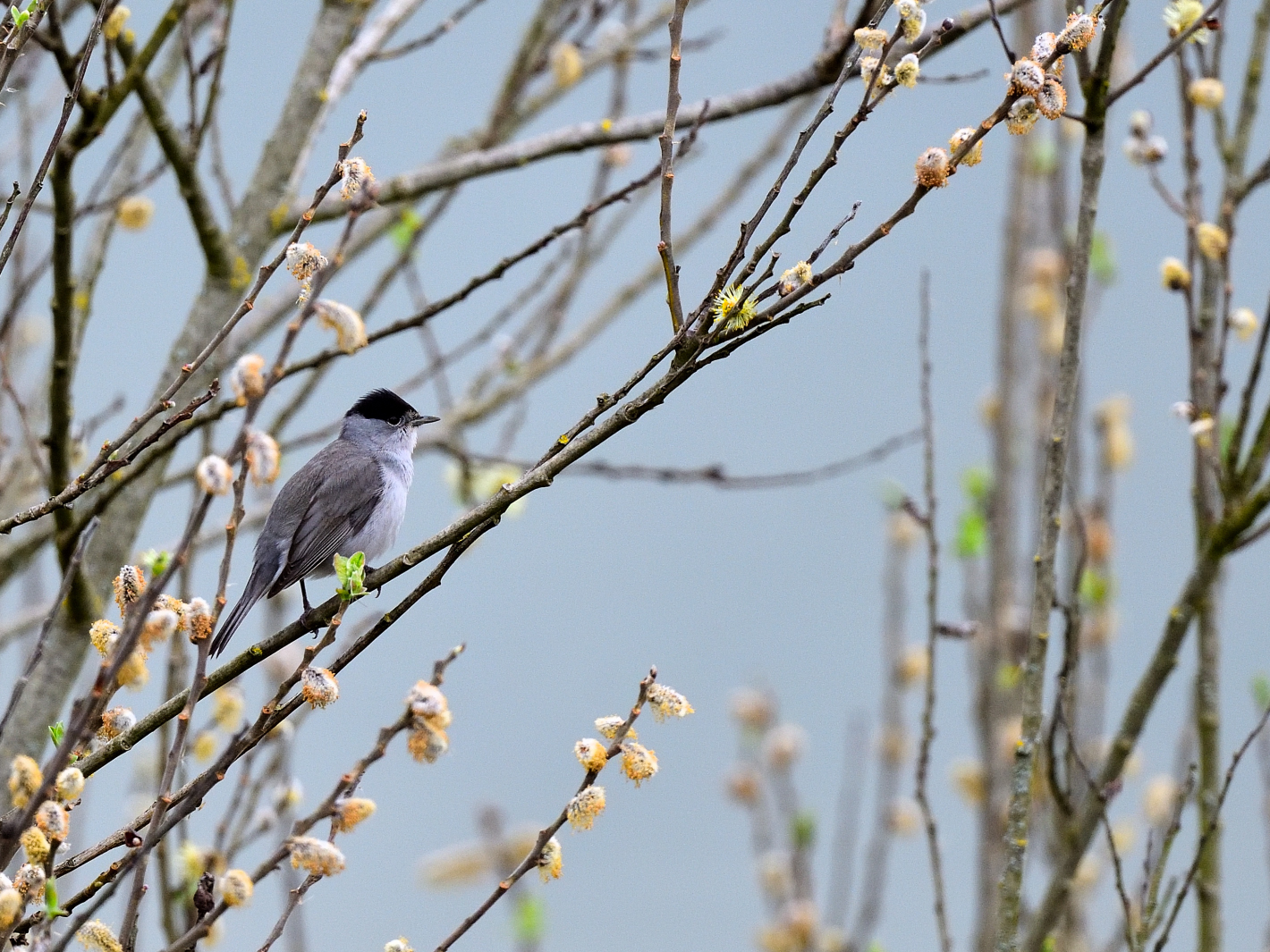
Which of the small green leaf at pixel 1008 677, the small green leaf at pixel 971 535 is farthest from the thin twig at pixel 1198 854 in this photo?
the small green leaf at pixel 971 535

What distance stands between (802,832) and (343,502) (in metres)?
1.92

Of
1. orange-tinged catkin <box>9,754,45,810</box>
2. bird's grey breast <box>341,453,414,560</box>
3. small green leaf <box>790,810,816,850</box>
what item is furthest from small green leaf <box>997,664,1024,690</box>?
orange-tinged catkin <box>9,754,45,810</box>

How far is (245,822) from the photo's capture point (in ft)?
11.1

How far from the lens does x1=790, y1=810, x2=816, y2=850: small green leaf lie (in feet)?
15.9

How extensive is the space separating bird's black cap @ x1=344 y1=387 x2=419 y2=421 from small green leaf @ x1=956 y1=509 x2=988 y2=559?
2115mm

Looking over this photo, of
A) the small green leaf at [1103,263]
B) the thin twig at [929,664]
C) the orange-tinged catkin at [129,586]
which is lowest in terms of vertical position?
the orange-tinged catkin at [129,586]

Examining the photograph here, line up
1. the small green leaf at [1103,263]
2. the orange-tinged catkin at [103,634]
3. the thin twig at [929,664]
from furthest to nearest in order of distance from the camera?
the small green leaf at [1103,263], the thin twig at [929,664], the orange-tinged catkin at [103,634]

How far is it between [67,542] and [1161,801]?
4446 millimetres

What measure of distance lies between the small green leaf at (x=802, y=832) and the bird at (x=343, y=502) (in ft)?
5.56

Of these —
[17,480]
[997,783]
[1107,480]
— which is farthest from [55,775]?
[1107,480]

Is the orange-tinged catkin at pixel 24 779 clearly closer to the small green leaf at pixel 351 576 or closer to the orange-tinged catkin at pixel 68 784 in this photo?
the orange-tinged catkin at pixel 68 784

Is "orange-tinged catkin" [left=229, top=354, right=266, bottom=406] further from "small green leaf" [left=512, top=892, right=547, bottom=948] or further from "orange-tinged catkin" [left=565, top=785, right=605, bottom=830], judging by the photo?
"small green leaf" [left=512, top=892, right=547, bottom=948]

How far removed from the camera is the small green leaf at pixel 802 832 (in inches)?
191

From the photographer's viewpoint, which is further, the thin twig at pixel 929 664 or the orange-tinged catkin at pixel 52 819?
the thin twig at pixel 929 664
